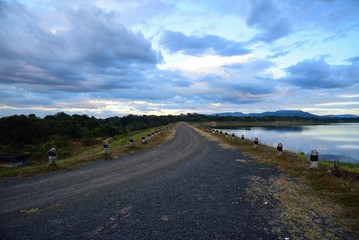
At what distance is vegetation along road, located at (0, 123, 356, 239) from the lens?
16.2 ft

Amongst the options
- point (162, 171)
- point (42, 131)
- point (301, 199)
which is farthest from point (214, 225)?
point (42, 131)

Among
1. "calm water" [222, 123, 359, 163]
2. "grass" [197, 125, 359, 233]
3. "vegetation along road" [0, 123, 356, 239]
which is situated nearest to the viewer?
"vegetation along road" [0, 123, 356, 239]

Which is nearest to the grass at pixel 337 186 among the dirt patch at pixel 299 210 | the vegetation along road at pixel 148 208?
the dirt patch at pixel 299 210

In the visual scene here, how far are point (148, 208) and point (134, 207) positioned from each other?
1.09ft

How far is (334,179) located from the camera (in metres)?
9.24

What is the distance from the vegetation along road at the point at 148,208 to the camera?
4.93 m

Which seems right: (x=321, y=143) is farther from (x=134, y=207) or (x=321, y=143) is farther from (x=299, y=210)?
(x=134, y=207)

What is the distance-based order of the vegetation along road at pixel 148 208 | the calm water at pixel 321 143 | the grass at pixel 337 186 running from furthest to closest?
the calm water at pixel 321 143
the grass at pixel 337 186
the vegetation along road at pixel 148 208

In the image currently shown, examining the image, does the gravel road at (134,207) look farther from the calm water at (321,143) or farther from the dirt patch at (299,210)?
the calm water at (321,143)

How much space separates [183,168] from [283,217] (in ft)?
20.4

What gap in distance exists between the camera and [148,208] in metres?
6.25

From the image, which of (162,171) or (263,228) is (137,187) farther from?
(263,228)

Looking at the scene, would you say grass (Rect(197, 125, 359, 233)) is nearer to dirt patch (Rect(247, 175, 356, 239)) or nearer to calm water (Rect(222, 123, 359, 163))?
dirt patch (Rect(247, 175, 356, 239))

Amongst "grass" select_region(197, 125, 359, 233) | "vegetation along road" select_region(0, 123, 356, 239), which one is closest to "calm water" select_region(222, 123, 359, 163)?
"grass" select_region(197, 125, 359, 233)
